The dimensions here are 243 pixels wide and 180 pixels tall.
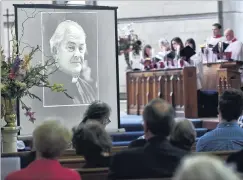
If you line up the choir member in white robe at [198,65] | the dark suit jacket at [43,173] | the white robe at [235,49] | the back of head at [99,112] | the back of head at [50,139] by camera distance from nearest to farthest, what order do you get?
the dark suit jacket at [43,173] < the back of head at [50,139] < the back of head at [99,112] < the choir member in white robe at [198,65] < the white robe at [235,49]

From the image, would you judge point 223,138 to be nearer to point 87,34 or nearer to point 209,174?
point 209,174

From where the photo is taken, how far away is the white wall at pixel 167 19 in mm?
13289

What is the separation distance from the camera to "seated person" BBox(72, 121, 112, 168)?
3471mm

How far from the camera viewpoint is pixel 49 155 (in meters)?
2.95

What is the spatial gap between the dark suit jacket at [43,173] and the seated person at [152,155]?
1.04 ft

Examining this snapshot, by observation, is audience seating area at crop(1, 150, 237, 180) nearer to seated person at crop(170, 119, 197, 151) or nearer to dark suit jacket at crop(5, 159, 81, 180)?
seated person at crop(170, 119, 197, 151)

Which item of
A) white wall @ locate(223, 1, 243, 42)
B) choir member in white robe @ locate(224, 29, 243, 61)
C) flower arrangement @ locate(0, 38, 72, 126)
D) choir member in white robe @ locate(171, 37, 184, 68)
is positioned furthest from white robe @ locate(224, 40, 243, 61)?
flower arrangement @ locate(0, 38, 72, 126)

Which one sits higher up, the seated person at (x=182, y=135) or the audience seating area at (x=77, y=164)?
the seated person at (x=182, y=135)

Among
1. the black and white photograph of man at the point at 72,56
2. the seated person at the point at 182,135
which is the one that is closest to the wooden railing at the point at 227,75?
the black and white photograph of man at the point at 72,56

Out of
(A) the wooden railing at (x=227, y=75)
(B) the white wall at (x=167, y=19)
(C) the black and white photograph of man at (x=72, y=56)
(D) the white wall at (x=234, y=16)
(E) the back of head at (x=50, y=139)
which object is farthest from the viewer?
(B) the white wall at (x=167, y=19)

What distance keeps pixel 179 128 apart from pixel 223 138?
59 cm

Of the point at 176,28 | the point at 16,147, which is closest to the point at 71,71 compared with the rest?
the point at 16,147

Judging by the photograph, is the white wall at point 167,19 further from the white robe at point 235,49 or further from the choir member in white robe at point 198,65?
the choir member in white robe at point 198,65

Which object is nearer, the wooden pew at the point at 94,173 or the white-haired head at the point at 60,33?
the wooden pew at the point at 94,173
